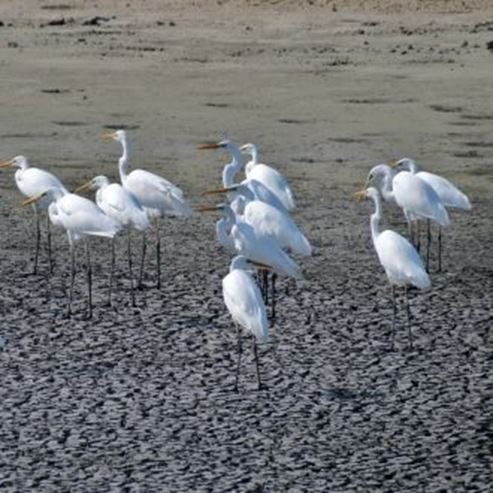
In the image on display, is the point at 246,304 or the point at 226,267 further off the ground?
the point at 226,267

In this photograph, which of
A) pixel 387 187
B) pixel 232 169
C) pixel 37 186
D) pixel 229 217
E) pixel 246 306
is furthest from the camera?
pixel 232 169

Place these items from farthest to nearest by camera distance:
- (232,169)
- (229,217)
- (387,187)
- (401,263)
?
(232,169), (387,187), (229,217), (401,263)

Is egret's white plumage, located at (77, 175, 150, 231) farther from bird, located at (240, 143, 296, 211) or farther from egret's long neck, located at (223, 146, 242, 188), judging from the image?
bird, located at (240, 143, 296, 211)

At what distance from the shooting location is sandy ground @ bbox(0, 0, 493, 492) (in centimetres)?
1190

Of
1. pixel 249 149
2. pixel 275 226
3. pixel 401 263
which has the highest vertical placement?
pixel 249 149

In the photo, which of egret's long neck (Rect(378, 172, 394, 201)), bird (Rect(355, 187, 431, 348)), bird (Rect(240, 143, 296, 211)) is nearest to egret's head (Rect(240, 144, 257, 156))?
bird (Rect(240, 143, 296, 211))

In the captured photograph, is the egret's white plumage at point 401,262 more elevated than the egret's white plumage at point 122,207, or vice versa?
the egret's white plumage at point 122,207

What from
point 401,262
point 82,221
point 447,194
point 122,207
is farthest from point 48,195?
point 447,194

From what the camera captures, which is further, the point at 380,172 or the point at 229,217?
the point at 380,172

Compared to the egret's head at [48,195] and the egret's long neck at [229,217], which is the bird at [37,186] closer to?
the egret's head at [48,195]

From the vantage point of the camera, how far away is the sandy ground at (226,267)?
11.9m

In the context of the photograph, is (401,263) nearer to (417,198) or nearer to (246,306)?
(246,306)

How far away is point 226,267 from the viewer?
16469 mm

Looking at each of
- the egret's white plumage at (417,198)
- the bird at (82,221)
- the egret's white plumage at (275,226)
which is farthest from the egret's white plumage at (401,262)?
the bird at (82,221)
